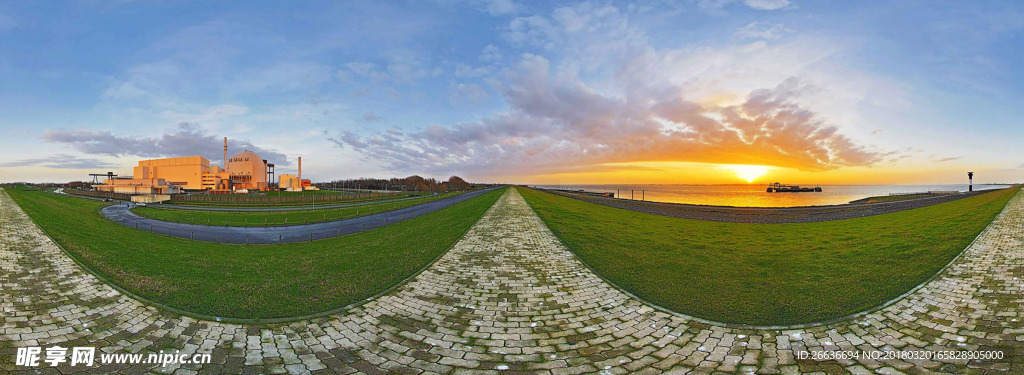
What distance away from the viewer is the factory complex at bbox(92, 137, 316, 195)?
85.7m

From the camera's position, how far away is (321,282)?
8.12 m

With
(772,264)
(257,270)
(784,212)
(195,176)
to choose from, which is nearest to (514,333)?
(257,270)

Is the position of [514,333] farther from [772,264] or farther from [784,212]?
[784,212]

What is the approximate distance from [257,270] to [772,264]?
13.3 m

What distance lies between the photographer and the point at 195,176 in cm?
8800

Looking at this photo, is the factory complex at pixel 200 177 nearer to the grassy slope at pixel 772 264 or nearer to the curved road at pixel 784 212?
the curved road at pixel 784 212

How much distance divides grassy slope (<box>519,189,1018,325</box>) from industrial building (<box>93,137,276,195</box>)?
96631 mm

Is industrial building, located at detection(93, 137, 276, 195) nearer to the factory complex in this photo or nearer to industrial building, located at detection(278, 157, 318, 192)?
the factory complex

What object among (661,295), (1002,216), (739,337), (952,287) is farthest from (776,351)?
(1002,216)

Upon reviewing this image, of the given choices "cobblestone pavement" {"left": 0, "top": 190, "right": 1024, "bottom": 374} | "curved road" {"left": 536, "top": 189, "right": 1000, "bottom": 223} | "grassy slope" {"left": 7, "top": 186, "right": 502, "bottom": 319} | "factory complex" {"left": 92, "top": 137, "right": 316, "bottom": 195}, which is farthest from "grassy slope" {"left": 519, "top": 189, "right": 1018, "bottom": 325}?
"factory complex" {"left": 92, "top": 137, "right": 316, "bottom": 195}

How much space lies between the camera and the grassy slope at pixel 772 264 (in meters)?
6.46

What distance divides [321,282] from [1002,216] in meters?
27.6

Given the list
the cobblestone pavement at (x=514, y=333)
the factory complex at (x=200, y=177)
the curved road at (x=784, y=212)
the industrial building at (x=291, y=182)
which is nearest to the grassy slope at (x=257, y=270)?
the cobblestone pavement at (x=514, y=333)

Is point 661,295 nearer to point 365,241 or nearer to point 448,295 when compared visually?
point 448,295
